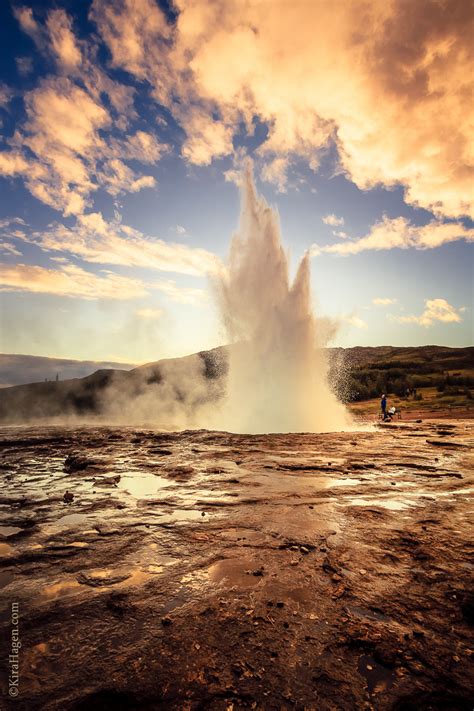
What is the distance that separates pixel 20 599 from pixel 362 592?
3595 mm

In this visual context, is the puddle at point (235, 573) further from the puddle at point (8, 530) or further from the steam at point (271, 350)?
the steam at point (271, 350)

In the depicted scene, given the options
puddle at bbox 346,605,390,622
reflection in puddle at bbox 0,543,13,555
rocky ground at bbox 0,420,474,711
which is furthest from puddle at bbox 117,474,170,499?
puddle at bbox 346,605,390,622

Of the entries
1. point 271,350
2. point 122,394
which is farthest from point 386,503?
point 122,394

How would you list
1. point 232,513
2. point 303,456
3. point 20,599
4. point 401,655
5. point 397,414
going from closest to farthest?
point 401,655, point 20,599, point 232,513, point 303,456, point 397,414

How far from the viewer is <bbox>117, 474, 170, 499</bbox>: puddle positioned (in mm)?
7262

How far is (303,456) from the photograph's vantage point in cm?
1120

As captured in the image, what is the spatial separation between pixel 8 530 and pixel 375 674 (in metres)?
5.37

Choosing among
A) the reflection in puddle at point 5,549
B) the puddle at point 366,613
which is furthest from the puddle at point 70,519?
the puddle at point 366,613

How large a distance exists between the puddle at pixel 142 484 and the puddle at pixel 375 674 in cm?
524

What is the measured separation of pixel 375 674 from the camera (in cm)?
252

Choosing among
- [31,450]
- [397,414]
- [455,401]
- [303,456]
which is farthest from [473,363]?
[31,450]

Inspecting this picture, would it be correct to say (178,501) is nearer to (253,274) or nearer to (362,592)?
(362,592)

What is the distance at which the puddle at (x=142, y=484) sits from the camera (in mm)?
7262

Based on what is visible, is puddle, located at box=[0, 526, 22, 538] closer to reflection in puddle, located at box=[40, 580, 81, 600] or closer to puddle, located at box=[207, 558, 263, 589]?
reflection in puddle, located at box=[40, 580, 81, 600]
